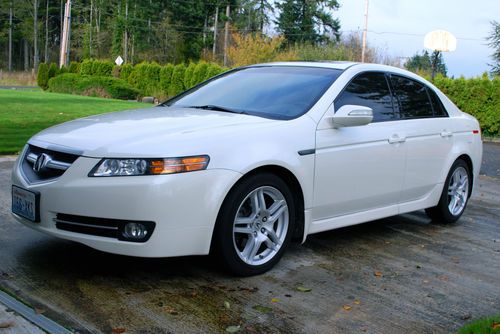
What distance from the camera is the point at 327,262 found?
480cm

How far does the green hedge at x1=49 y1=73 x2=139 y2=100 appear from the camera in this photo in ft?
102

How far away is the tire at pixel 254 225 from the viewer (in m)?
4.04

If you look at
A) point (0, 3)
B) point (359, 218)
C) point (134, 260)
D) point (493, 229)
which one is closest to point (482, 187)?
point (493, 229)

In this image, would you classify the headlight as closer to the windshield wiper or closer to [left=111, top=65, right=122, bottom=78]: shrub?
the windshield wiper

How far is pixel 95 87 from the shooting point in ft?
104

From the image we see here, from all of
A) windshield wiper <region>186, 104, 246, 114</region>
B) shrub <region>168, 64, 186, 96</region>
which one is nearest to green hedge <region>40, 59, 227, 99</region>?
shrub <region>168, 64, 186, 96</region>

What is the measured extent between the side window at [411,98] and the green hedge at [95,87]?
26402 mm

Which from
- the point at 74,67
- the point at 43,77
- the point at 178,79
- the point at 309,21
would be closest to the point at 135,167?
the point at 178,79

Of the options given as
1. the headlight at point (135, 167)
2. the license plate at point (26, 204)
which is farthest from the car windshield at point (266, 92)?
the license plate at point (26, 204)

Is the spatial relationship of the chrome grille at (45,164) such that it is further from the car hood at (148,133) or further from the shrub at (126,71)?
the shrub at (126,71)

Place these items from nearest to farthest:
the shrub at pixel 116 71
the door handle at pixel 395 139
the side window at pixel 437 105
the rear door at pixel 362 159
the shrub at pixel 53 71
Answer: the rear door at pixel 362 159 → the door handle at pixel 395 139 → the side window at pixel 437 105 → the shrub at pixel 53 71 → the shrub at pixel 116 71

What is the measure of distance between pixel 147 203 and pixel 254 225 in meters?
0.93

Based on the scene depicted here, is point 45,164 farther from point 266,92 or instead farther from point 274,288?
point 266,92

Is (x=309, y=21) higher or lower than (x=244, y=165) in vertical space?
higher
